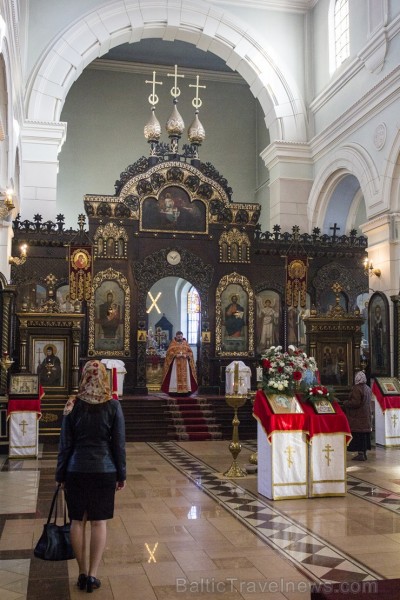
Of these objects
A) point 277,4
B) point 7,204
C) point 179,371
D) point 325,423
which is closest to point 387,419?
point 325,423

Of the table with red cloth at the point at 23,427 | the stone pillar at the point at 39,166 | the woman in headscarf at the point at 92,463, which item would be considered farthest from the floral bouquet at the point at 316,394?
the stone pillar at the point at 39,166

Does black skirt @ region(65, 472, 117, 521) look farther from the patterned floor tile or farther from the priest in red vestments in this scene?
the priest in red vestments

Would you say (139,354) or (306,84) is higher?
(306,84)

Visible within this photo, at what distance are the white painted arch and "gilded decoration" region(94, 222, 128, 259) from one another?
428 cm

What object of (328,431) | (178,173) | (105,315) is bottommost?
(328,431)

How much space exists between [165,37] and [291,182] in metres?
6.05

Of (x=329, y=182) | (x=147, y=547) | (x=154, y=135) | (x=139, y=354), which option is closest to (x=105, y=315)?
(x=139, y=354)

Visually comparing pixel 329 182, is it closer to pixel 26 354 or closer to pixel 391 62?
pixel 391 62

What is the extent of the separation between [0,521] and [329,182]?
1550 centimetres

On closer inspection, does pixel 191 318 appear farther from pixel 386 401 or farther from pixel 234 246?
pixel 386 401

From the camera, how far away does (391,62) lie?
15.9 meters

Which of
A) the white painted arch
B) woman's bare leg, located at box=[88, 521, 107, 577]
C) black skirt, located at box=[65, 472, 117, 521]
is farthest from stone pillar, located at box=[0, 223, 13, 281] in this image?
woman's bare leg, located at box=[88, 521, 107, 577]

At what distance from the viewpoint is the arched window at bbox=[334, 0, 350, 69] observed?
768 inches

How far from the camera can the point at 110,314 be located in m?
17.1
